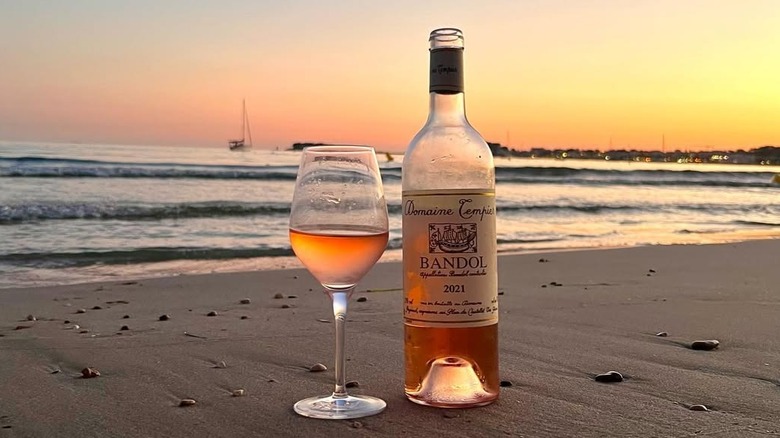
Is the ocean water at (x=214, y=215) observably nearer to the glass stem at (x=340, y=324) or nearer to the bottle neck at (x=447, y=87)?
the glass stem at (x=340, y=324)

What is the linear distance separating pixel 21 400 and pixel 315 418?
3.04 feet

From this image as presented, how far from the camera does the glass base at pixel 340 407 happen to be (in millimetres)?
2053

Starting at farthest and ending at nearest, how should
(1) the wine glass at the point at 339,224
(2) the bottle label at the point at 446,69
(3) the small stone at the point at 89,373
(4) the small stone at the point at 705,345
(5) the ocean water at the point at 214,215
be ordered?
(5) the ocean water at the point at 214,215, (4) the small stone at the point at 705,345, (3) the small stone at the point at 89,373, (2) the bottle label at the point at 446,69, (1) the wine glass at the point at 339,224

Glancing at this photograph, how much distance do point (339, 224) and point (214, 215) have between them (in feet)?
35.1

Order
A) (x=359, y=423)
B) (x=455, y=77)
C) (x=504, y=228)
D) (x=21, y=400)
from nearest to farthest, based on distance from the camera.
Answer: (x=359, y=423) < (x=455, y=77) < (x=21, y=400) < (x=504, y=228)

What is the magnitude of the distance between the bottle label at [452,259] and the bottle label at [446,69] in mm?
290

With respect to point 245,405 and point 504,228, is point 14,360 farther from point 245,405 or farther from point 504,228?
point 504,228

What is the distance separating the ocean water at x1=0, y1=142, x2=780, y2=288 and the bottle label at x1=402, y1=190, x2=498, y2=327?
4.99 metres

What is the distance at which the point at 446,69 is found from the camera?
2.14 metres

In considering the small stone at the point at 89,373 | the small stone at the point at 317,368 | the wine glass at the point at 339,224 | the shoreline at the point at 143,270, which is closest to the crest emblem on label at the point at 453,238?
the wine glass at the point at 339,224

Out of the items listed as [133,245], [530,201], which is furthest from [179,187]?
[133,245]

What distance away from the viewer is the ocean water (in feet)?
25.9

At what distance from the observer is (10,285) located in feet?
20.0

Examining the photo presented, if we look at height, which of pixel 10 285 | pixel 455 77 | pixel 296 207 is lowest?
pixel 10 285
